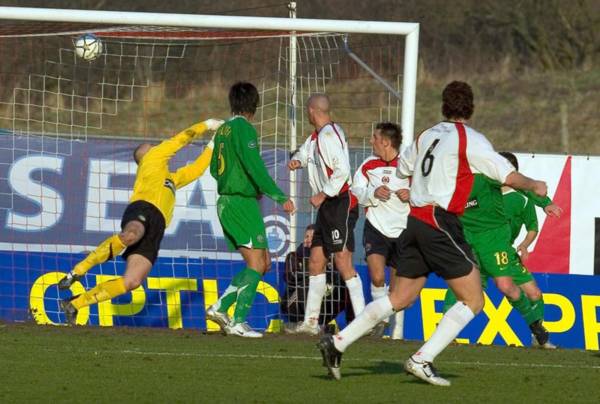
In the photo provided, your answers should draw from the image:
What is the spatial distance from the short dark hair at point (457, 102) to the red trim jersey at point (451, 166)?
0.26ft

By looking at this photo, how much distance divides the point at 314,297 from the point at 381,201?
108cm

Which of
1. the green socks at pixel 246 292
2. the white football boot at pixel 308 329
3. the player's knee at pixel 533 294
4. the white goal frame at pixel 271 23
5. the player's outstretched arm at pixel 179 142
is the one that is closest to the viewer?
the player's knee at pixel 533 294

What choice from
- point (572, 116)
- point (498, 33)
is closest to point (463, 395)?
point (572, 116)

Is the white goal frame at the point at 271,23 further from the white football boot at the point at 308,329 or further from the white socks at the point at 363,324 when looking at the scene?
the white socks at the point at 363,324

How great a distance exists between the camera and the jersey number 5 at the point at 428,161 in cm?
938

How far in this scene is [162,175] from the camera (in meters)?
13.2

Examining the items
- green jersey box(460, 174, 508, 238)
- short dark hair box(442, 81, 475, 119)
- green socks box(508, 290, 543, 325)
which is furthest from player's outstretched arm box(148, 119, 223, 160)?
short dark hair box(442, 81, 475, 119)

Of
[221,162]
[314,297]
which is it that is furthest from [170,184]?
[314,297]

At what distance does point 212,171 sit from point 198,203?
12.4 ft

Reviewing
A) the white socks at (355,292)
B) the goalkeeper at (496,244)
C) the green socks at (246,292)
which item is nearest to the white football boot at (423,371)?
the goalkeeper at (496,244)

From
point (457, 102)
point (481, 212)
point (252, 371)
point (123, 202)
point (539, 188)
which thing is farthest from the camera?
point (123, 202)

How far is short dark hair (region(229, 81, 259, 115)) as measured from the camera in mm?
12789

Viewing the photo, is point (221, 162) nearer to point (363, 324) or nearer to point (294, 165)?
point (294, 165)

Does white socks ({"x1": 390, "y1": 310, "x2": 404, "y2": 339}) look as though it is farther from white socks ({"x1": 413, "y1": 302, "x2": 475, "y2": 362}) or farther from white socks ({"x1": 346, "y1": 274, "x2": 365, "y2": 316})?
white socks ({"x1": 413, "y1": 302, "x2": 475, "y2": 362})
